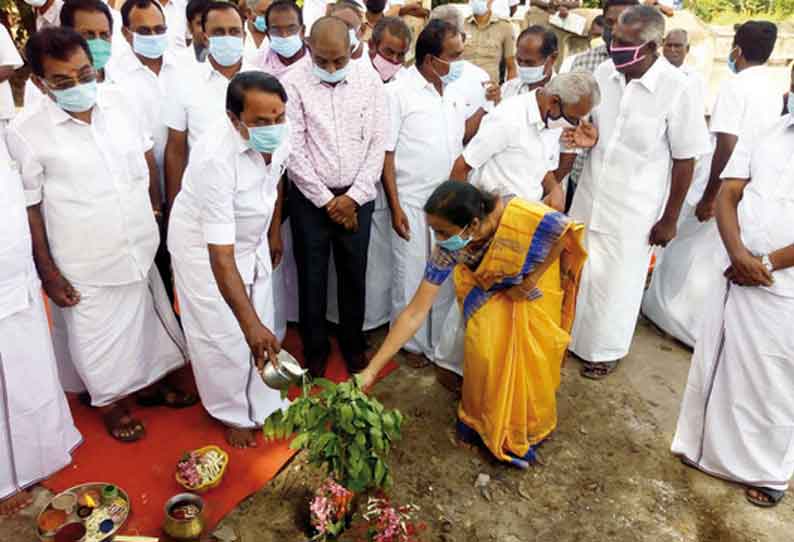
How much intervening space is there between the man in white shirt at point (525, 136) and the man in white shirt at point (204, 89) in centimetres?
142

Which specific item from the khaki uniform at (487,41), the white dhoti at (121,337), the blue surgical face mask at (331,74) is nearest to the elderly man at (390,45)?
the blue surgical face mask at (331,74)

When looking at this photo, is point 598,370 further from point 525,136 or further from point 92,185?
point 92,185

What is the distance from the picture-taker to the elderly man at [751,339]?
291cm

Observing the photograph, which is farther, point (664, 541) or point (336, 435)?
point (664, 541)

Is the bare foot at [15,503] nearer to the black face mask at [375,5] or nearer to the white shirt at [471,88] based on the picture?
the white shirt at [471,88]

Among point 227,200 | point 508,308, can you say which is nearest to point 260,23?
point 227,200

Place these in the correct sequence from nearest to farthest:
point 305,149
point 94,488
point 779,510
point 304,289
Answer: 1. point 94,488
2. point 779,510
3. point 305,149
4. point 304,289

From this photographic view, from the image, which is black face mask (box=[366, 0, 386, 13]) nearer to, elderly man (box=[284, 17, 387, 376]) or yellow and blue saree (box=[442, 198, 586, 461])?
elderly man (box=[284, 17, 387, 376])

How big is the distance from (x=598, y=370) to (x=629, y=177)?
4.19ft

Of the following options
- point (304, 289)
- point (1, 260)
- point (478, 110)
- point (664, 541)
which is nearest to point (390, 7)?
point (478, 110)

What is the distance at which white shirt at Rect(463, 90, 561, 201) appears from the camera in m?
3.52

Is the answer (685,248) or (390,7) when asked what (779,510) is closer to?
(685,248)

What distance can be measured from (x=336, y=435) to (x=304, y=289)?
155 cm

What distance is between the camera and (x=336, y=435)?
2471 millimetres
